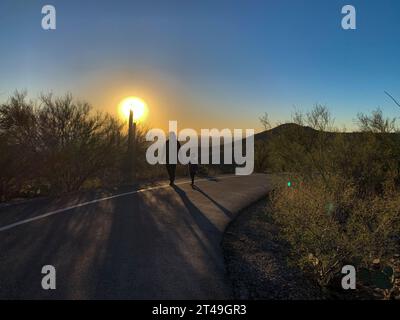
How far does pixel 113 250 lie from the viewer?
526 centimetres

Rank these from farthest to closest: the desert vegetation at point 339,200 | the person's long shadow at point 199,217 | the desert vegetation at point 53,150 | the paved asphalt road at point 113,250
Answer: the desert vegetation at point 53,150
the person's long shadow at point 199,217
the desert vegetation at point 339,200
the paved asphalt road at point 113,250

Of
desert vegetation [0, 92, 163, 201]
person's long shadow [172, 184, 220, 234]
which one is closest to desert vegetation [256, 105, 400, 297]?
person's long shadow [172, 184, 220, 234]

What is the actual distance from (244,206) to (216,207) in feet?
4.65

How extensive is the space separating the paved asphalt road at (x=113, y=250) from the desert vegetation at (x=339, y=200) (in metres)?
1.61

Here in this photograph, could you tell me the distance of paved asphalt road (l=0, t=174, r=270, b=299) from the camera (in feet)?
13.0

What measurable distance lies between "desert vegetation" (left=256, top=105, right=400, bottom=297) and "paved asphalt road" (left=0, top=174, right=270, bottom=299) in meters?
1.61

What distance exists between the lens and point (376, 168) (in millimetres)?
11805

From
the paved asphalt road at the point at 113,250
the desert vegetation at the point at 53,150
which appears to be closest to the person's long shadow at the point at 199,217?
the paved asphalt road at the point at 113,250

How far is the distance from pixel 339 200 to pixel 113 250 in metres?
6.31

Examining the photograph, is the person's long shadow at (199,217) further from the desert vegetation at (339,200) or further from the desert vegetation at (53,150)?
the desert vegetation at (53,150)

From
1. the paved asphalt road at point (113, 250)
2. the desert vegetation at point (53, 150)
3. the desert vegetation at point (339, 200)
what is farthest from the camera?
the desert vegetation at point (53, 150)

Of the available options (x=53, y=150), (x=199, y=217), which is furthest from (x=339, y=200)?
(x=53, y=150)

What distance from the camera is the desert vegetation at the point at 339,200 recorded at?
5.33m
